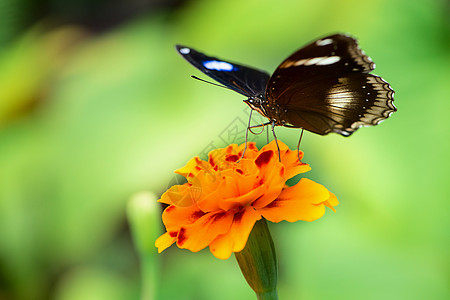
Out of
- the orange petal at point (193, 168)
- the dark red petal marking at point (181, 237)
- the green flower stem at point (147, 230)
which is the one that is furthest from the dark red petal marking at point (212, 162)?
Result: the green flower stem at point (147, 230)

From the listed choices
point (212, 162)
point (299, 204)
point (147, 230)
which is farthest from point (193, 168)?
point (147, 230)

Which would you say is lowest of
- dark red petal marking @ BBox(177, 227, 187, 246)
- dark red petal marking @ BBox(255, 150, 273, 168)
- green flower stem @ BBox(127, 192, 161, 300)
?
green flower stem @ BBox(127, 192, 161, 300)

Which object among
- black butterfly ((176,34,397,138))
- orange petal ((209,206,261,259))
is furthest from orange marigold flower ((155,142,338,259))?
black butterfly ((176,34,397,138))

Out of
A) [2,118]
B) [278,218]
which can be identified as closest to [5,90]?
[2,118]

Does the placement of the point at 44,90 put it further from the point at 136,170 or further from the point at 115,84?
the point at 136,170

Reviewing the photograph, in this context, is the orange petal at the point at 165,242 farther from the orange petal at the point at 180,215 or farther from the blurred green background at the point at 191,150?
the blurred green background at the point at 191,150

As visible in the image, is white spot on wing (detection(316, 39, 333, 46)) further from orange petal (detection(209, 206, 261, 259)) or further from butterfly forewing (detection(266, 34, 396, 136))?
orange petal (detection(209, 206, 261, 259))
